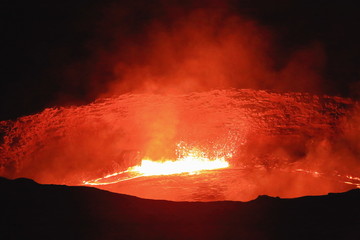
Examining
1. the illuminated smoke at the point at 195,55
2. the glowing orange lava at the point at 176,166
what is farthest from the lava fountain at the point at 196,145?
the illuminated smoke at the point at 195,55

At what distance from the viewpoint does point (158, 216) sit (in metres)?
2.45

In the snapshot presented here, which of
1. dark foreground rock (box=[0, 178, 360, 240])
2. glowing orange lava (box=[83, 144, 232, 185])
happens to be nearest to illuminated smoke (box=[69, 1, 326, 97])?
glowing orange lava (box=[83, 144, 232, 185])

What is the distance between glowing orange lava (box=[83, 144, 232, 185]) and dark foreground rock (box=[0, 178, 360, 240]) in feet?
7.25

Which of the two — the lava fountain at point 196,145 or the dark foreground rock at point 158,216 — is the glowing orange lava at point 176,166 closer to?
the lava fountain at point 196,145

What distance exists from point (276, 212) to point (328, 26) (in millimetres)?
3494

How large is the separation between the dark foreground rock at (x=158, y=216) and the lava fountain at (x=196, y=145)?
5.09ft

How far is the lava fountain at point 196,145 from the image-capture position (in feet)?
14.7

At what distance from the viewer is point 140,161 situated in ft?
18.0

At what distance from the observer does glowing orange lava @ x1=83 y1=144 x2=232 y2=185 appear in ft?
16.4

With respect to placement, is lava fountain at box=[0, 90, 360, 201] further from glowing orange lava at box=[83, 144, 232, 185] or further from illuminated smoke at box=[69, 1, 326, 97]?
illuminated smoke at box=[69, 1, 326, 97]

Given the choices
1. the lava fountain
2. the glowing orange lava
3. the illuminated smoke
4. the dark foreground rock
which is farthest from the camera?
the glowing orange lava

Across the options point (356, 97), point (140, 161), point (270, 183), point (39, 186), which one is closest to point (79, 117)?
point (140, 161)

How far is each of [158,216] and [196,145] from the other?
336 cm

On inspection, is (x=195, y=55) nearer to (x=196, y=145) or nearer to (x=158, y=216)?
(x=196, y=145)
